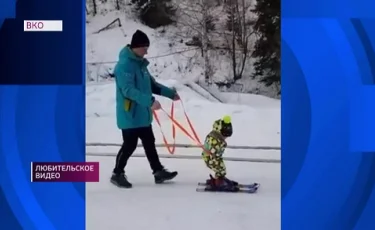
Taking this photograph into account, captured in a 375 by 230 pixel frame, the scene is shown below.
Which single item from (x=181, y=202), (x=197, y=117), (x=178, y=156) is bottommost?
(x=181, y=202)

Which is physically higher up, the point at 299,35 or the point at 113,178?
the point at 299,35

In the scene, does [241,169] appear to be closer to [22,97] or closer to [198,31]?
[198,31]

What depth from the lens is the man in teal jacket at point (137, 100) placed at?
6.01 ft

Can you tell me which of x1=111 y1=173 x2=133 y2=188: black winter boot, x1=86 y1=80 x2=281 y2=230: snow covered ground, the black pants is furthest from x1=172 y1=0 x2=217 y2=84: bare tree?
x1=111 y1=173 x2=133 y2=188: black winter boot

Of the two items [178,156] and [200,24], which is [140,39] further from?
[178,156]

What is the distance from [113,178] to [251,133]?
1.37 feet

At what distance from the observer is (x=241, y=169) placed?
71.6 inches

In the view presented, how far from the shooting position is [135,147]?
6.05 feet

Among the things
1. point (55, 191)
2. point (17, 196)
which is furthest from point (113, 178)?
point (17, 196)

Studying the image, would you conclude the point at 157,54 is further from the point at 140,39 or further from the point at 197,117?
the point at 197,117

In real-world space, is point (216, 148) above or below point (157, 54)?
below

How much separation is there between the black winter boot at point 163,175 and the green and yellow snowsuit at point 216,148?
10 cm

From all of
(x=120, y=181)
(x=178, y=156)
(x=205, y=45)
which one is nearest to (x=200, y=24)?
(x=205, y=45)

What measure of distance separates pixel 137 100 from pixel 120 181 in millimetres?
240
